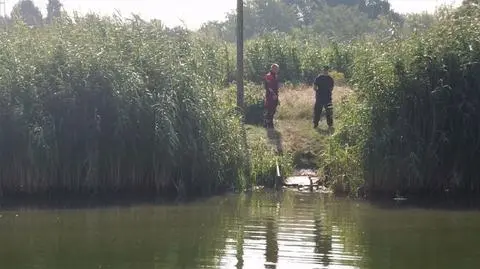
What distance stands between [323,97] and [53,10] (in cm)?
783

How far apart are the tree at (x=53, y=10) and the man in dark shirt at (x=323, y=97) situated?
7.11 m

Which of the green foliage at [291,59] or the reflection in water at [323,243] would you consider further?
the green foliage at [291,59]

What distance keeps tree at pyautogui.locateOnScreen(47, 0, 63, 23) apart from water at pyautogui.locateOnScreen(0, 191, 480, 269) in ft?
19.3

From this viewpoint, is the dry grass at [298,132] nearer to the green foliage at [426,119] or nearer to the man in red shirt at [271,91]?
the man in red shirt at [271,91]

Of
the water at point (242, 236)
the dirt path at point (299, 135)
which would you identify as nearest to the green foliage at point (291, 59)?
the dirt path at point (299, 135)

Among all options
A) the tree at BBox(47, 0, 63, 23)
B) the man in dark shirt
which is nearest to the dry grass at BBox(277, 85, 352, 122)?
the man in dark shirt

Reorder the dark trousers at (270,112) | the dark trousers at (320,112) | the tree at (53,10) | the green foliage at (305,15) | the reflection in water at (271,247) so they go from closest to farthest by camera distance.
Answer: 1. the reflection in water at (271,247)
2. the tree at (53,10)
3. the dark trousers at (320,112)
4. the dark trousers at (270,112)
5. the green foliage at (305,15)

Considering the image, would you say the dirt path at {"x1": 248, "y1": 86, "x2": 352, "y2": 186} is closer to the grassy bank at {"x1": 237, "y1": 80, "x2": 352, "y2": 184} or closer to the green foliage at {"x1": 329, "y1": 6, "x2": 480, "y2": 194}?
the grassy bank at {"x1": 237, "y1": 80, "x2": 352, "y2": 184}

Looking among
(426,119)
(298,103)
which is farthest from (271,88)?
(426,119)

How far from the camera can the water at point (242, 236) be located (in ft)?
35.3

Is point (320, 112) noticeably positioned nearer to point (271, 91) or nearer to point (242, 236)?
point (271, 91)

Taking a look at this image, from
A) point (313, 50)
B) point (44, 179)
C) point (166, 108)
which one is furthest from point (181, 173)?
point (313, 50)

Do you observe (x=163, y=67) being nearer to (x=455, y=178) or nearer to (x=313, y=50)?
(x=455, y=178)

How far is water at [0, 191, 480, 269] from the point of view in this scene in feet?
35.3
